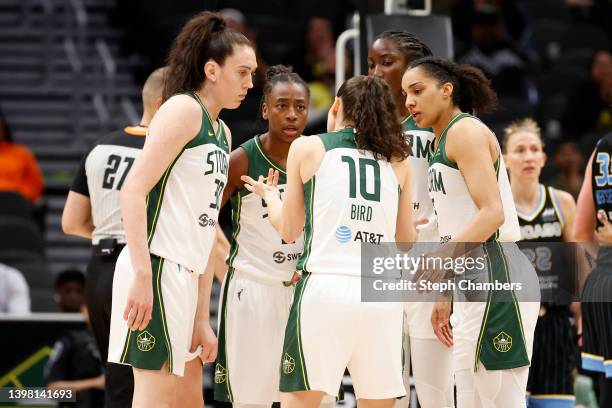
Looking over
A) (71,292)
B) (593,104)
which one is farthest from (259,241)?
(593,104)

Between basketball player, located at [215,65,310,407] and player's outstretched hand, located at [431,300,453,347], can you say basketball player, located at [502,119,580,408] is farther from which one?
basketball player, located at [215,65,310,407]

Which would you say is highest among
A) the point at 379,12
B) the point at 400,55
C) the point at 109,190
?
the point at 379,12

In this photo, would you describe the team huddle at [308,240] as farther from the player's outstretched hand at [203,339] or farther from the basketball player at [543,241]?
the basketball player at [543,241]

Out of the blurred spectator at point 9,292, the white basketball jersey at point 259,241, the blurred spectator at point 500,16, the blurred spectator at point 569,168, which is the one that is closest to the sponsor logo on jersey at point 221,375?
the white basketball jersey at point 259,241

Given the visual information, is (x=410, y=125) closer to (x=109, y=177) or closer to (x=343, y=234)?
(x=343, y=234)

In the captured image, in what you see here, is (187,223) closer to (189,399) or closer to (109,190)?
(189,399)

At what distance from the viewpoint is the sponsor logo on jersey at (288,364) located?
4680mm

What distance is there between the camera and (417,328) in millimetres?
5523

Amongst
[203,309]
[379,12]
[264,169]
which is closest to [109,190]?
[264,169]

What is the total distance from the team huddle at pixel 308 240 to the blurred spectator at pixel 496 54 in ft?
21.5

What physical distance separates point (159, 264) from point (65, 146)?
26.5 ft

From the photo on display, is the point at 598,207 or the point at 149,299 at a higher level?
the point at 598,207

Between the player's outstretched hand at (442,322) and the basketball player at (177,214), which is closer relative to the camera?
the basketball player at (177,214)

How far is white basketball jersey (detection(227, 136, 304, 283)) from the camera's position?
5570 millimetres
